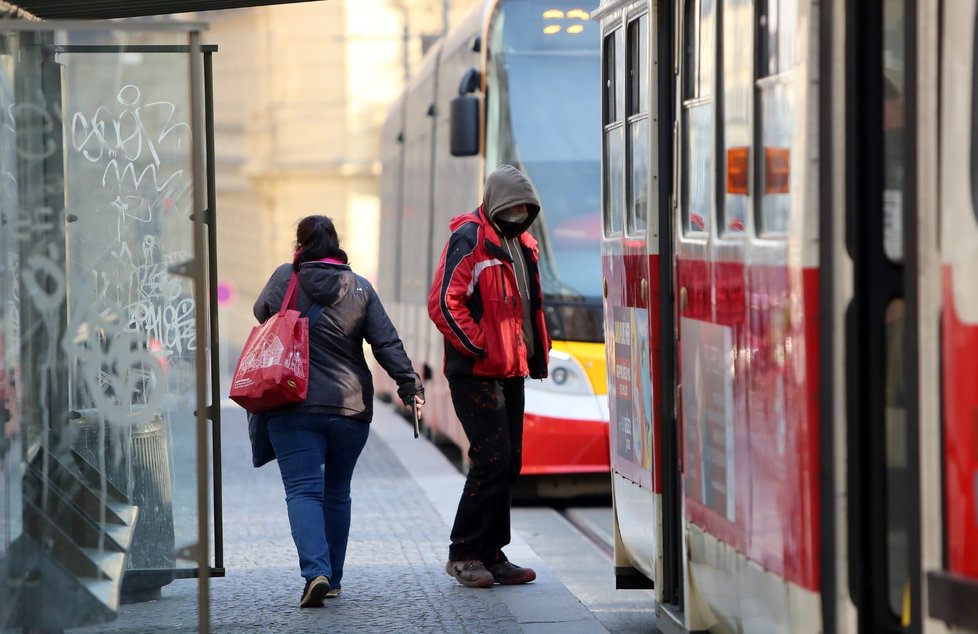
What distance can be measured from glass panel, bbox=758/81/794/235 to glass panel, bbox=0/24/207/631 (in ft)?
5.54

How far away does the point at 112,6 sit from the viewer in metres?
7.10

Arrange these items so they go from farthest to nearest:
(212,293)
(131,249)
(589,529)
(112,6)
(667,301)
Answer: (589,529), (212,293), (112,6), (667,301), (131,249)

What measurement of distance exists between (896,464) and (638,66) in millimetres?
2848

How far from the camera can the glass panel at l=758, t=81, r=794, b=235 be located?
14.8ft

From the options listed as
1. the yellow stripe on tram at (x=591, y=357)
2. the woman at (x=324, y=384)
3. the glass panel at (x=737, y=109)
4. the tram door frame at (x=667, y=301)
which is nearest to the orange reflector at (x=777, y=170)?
the glass panel at (x=737, y=109)

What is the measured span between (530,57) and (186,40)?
22.4 feet

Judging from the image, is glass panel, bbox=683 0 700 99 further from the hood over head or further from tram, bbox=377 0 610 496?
tram, bbox=377 0 610 496

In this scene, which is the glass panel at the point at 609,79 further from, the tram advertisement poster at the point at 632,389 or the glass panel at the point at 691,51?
the glass panel at the point at 691,51

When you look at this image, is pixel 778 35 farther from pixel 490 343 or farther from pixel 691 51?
pixel 490 343

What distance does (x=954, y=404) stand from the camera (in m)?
3.83

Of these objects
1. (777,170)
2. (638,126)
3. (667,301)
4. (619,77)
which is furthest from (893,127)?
(619,77)

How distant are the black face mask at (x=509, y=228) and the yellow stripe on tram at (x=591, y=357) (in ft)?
11.7

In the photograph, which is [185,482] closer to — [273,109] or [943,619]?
[943,619]

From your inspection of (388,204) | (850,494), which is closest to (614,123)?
(850,494)
